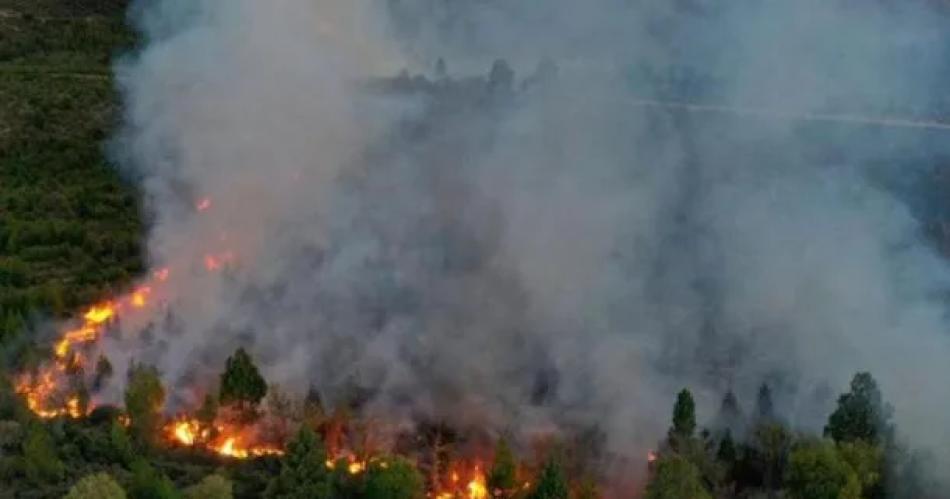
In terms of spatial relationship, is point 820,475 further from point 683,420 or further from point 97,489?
point 97,489

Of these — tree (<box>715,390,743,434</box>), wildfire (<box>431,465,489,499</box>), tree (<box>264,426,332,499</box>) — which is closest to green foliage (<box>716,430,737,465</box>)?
tree (<box>715,390,743,434</box>)

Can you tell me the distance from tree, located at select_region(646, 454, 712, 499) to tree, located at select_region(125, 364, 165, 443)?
8.47 metres

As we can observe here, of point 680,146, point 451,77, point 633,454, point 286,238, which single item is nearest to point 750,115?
point 680,146

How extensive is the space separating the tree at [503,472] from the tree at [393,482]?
3.77 feet

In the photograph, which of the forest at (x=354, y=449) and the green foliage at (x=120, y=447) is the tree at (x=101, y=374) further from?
the green foliage at (x=120, y=447)

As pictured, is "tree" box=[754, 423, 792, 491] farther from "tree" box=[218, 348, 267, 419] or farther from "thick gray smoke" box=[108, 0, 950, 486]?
"tree" box=[218, 348, 267, 419]

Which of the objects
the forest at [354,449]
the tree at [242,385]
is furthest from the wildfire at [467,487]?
the tree at [242,385]

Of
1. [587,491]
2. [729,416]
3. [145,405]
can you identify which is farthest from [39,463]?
[729,416]

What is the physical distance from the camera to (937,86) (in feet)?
123

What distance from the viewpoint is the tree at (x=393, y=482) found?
20578 mm

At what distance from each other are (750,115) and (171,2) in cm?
1603

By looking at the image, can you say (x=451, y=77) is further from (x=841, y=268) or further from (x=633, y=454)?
(x=633, y=454)

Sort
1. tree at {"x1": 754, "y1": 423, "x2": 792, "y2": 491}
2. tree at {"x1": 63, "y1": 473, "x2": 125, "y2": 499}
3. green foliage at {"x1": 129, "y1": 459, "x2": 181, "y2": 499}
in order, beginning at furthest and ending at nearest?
tree at {"x1": 754, "y1": 423, "x2": 792, "y2": 491} → green foliage at {"x1": 129, "y1": 459, "x2": 181, "y2": 499} → tree at {"x1": 63, "y1": 473, "x2": 125, "y2": 499}

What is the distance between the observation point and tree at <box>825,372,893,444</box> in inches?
860
